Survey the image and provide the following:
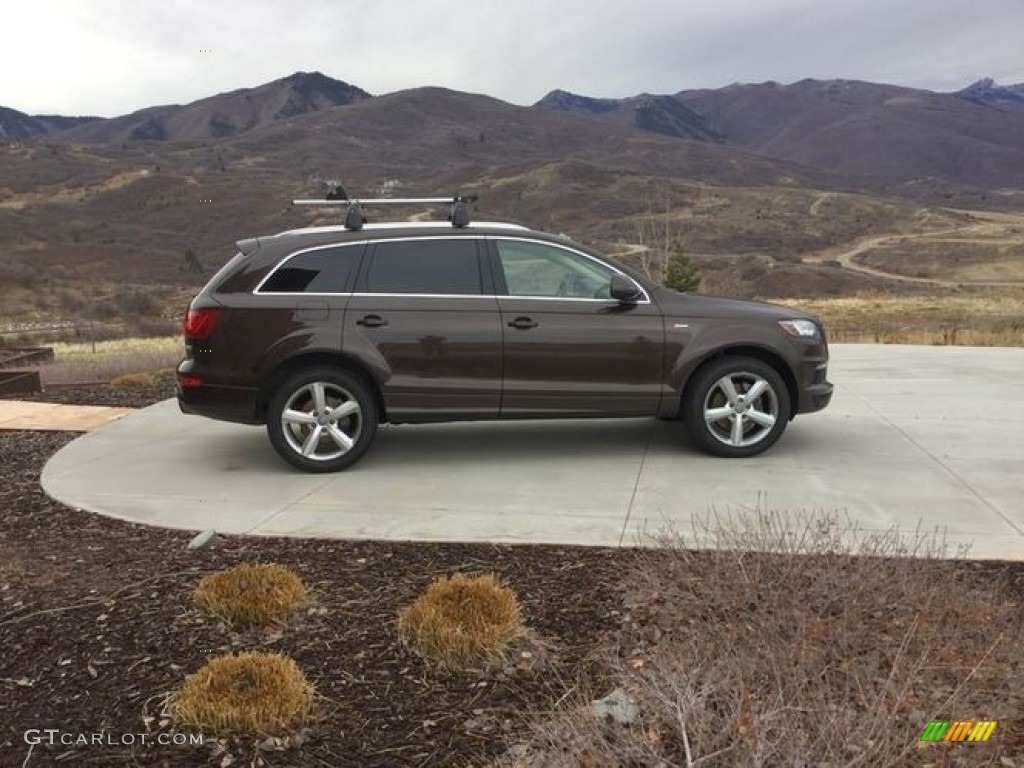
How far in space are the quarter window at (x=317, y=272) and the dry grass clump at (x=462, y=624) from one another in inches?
121

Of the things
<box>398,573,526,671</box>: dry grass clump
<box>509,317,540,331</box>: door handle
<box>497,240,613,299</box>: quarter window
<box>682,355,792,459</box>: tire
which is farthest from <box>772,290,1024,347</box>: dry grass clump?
<box>398,573,526,671</box>: dry grass clump

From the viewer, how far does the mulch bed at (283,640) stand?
3184 millimetres

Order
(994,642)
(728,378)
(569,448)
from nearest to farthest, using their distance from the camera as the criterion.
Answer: (994,642) → (728,378) → (569,448)

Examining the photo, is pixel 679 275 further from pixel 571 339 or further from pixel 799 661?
pixel 799 661

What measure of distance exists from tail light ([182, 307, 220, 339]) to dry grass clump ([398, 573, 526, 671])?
3170mm

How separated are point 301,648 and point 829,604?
2080mm

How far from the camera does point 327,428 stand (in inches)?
258

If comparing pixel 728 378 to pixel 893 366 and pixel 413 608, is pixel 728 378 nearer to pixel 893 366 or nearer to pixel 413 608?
pixel 413 608

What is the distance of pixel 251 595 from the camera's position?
161 inches

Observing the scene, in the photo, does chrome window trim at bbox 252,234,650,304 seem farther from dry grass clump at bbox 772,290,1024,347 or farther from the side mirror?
dry grass clump at bbox 772,290,1024,347

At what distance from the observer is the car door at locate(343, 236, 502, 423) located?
21.4ft

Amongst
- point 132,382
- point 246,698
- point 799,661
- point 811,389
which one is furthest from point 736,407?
point 132,382

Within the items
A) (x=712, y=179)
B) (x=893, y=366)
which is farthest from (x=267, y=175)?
(x=893, y=366)

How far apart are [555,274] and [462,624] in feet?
11.3
